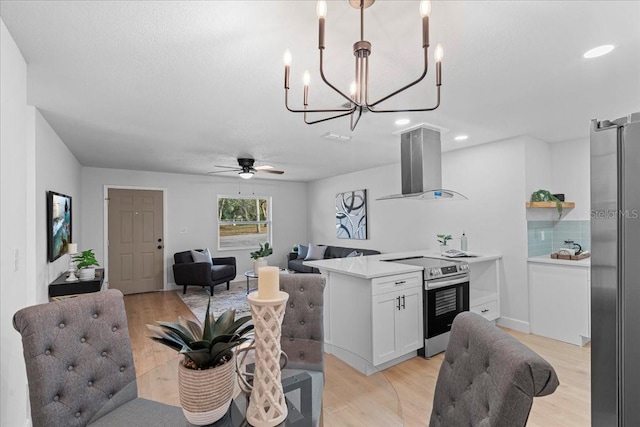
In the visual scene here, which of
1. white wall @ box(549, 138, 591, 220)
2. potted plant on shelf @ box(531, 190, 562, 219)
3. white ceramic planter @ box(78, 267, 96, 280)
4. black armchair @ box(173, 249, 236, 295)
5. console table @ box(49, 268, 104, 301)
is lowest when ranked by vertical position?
black armchair @ box(173, 249, 236, 295)

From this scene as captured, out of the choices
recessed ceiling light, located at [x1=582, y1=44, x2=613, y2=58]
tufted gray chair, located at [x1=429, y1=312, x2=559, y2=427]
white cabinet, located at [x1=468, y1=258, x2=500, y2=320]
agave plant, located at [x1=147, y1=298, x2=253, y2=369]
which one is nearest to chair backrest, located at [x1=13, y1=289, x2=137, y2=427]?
agave plant, located at [x1=147, y1=298, x2=253, y2=369]

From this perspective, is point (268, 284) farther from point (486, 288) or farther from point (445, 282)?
point (486, 288)

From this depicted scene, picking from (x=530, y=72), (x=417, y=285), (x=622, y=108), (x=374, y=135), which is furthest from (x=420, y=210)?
Result: (x=530, y=72)

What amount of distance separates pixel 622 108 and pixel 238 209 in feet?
21.4

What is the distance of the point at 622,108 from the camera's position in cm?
288

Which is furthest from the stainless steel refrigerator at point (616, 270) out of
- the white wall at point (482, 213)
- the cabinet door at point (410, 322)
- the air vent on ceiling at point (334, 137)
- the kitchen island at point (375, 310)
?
the white wall at point (482, 213)

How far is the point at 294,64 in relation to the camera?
2.07 meters

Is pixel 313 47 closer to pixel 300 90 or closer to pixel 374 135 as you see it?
pixel 300 90

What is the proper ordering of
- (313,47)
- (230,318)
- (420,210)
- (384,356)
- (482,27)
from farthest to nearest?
(420,210) → (384,356) → (313,47) → (482,27) → (230,318)

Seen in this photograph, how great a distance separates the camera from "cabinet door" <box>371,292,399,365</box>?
2.81m

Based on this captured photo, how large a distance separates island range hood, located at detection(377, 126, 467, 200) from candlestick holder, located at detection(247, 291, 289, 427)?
2.89 metres

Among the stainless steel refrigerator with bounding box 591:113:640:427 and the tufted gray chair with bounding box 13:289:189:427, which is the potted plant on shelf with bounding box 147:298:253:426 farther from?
the stainless steel refrigerator with bounding box 591:113:640:427

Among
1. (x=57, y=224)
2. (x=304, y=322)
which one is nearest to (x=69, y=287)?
(x=57, y=224)

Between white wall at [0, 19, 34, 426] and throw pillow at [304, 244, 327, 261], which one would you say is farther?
throw pillow at [304, 244, 327, 261]
